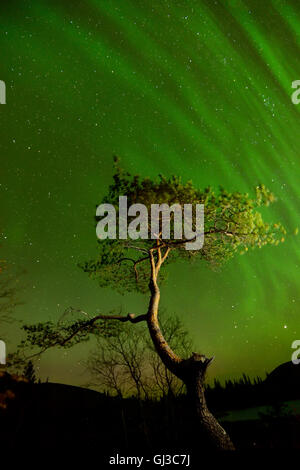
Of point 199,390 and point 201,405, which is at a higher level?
point 199,390

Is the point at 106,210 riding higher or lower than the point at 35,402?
higher

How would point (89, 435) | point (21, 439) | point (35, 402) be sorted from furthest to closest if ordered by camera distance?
1. point (35, 402)
2. point (21, 439)
3. point (89, 435)

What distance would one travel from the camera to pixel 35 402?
2598 cm

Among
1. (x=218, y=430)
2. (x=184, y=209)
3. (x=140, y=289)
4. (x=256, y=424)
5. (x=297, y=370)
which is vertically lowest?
(x=297, y=370)

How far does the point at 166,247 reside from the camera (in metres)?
13.2

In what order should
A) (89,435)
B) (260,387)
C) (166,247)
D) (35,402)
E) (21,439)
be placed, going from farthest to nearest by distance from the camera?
(260,387)
(35,402)
(21,439)
(89,435)
(166,247)

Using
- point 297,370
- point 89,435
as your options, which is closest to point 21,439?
point 89,435

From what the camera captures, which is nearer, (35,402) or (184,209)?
(184,209)

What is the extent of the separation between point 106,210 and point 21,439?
2040cm

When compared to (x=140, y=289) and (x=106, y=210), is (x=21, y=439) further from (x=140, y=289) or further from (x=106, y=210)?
(x=106, y=210)
